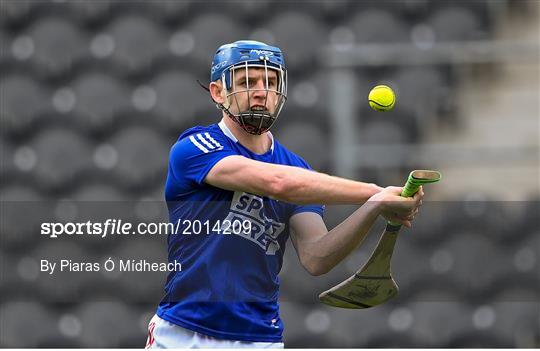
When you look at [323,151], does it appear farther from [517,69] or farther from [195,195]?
[195,195]

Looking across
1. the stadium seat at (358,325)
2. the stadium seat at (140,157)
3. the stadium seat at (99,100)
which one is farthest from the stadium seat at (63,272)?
the stadium seat at (358,325)

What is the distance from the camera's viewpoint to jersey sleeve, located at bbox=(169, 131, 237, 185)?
3428 mm

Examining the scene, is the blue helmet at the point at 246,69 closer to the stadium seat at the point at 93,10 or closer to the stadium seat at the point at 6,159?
the stadium seat at the point at 6,159

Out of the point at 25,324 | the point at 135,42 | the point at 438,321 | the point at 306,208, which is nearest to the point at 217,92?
the point at 306,208

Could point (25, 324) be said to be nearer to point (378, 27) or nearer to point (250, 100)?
point (378, 27)

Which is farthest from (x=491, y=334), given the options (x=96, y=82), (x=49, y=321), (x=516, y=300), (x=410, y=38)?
(x=96, y=82)

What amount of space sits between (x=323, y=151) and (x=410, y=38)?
1230 mm

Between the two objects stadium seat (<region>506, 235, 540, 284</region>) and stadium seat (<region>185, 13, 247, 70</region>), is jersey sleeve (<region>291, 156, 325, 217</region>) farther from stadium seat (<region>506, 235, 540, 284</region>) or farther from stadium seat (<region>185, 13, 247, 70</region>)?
stadium seat (<region>185, 13, 247, 70</region>)

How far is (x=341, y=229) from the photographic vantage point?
3.49 metres

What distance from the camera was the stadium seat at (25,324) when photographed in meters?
6.55

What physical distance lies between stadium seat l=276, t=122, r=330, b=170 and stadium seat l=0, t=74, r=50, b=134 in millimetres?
1778

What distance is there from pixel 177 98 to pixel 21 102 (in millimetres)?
1165

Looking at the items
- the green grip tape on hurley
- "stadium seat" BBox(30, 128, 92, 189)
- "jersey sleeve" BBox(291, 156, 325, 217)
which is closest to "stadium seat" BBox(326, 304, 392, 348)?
"stadium seat" BBox(30, 128, 92, 189)

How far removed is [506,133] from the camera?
23.6 feet
